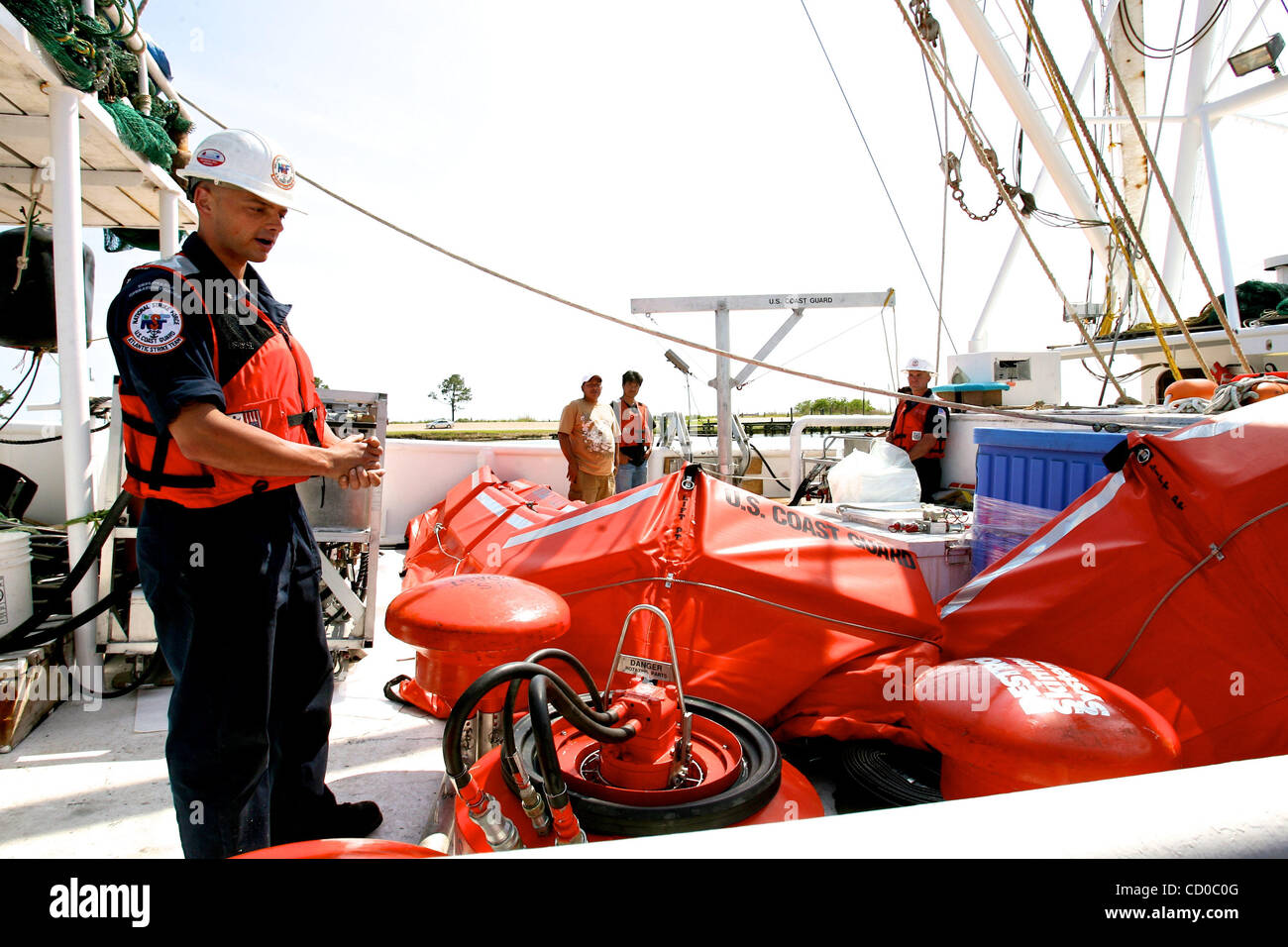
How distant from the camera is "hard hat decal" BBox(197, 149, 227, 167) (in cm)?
175

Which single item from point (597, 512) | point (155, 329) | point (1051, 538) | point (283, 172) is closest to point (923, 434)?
point (1051, 538)

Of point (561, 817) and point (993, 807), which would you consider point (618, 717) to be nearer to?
point (561, 817)

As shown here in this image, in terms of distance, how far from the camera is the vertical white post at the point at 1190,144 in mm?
9352

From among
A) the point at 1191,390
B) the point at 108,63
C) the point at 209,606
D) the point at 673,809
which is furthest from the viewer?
the point at 1191,390

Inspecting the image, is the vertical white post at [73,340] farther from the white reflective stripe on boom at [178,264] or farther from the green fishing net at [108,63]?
the white reflective stripe on boom at [178,264]

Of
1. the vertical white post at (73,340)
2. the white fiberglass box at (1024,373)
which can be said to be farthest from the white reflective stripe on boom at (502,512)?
the white fiberglass box at (1024,373)

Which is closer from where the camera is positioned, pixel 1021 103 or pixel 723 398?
pixel 1021 103

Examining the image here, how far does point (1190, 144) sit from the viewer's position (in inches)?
412

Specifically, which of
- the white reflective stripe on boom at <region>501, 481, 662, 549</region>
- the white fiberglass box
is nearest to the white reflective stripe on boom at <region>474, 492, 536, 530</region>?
the white reflective stripe on boom at <region>501, 481, 662, 549</region>

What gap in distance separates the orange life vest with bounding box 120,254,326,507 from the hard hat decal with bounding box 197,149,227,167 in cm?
23

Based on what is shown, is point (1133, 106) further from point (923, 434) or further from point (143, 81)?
point (143, 81)

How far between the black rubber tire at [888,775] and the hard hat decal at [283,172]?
238 cm

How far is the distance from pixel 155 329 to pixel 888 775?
236 cm
